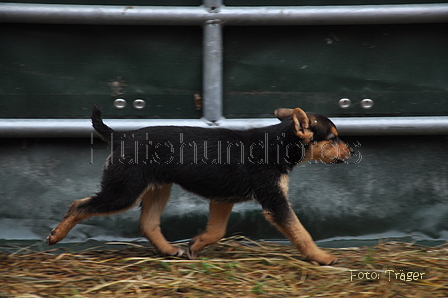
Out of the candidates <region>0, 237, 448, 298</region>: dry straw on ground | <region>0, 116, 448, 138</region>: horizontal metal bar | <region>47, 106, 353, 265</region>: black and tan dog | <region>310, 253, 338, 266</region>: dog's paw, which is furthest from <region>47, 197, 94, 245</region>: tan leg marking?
<region>310, 253, 338, 266</region>: dog's paw

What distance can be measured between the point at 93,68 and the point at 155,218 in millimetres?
1657

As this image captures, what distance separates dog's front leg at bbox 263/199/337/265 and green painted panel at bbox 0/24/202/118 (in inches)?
61.0

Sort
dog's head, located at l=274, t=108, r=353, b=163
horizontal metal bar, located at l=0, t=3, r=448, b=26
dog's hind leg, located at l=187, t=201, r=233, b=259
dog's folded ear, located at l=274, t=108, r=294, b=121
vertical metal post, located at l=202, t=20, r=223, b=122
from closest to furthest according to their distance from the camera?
dog's head, located at l=274, t=108, r=353, b=163 < dog's hind leg, located at l=187, t=201, r=233, b=259 < dog's folded ear, located at l=274, t=108, r=294, b=121 < horizontal metal bar, located at l=0, t=3, r=448, b=26 < vertical metal post, located at l=202, t=20, r=223, b=122

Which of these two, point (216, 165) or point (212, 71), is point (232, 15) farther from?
point (216, 165)

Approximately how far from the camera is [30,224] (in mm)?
4812

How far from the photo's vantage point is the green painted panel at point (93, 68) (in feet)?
15.8

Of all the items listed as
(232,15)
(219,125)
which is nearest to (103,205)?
(219,125)

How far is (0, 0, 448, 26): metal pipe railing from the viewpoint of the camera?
4.61m

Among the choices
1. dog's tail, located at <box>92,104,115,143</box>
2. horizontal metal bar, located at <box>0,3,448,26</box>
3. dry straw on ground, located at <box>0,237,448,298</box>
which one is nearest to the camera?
dry straw on ground, located at <box>0,237,448,298</box>

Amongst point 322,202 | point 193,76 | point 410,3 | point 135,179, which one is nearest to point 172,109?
point 193,76

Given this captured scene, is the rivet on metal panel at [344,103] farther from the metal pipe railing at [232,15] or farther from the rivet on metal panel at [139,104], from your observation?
the rivet on metal panel at [139,104]

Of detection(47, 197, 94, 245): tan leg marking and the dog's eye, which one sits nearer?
detection(47, 197, 94, 245): tan leg marking

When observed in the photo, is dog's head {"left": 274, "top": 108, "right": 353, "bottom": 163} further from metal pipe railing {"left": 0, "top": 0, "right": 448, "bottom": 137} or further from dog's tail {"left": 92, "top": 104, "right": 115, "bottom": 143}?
dog's tail {"left": 92, "top": 104, "right": 115, "bottom": 143}

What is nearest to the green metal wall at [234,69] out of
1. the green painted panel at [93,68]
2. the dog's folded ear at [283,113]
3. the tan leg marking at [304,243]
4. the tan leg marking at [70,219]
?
the green painted panel at [93,68]
